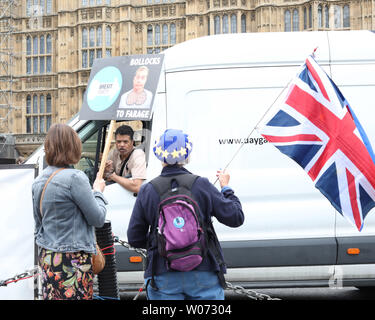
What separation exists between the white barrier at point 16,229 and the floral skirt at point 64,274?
1053mm

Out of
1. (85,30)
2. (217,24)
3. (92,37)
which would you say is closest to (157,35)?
(217,24)

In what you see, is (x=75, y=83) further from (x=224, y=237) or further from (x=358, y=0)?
(x=224, y=237)

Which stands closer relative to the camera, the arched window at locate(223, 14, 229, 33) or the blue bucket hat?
the blue bucket hat

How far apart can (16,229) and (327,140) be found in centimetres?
231

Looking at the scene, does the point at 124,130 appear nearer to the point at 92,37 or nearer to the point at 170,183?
the point at 170,183

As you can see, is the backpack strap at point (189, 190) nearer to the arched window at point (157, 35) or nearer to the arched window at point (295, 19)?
the arched window at point (295, 19)

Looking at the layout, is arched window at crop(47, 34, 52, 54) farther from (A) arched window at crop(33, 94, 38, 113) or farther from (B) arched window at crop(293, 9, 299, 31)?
(B) arched window at crop(293, 9, 299, 31)

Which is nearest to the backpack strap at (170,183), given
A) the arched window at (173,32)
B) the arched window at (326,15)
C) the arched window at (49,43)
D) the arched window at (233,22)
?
the arched window at (326,15)

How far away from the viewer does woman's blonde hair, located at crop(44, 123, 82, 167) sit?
2869 mm

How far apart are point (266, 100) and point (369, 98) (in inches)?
36.5

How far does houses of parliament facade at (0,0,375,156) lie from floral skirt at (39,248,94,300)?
26228 millimetres

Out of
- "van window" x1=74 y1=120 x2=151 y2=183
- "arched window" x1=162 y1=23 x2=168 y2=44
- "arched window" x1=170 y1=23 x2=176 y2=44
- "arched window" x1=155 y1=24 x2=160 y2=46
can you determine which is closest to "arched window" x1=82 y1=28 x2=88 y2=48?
"arched window" x1=155 y1=24 x2=160 y2=46

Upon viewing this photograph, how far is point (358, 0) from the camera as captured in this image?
27547 mm
